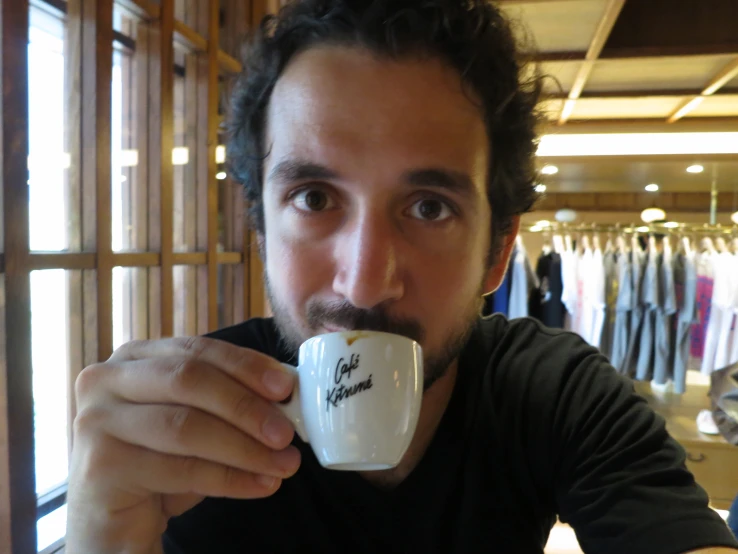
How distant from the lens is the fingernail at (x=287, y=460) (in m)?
0.55

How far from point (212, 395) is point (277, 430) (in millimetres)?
78

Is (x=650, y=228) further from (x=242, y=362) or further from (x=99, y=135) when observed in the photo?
(x=242, y=362)

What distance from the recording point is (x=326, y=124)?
76cm

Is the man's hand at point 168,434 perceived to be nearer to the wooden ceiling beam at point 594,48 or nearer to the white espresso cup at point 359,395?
the white espresso cup at point 359,395

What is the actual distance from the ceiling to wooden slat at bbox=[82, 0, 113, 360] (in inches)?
50.1

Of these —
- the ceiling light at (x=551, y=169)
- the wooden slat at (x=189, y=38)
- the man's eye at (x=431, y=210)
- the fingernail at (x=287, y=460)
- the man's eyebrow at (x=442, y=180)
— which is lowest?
the fingernail at (x=287, y=460)

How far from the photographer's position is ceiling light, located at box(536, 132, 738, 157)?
293 centimetres

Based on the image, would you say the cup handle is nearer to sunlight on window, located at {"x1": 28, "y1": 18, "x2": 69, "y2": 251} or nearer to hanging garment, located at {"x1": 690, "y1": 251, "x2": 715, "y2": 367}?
sunlight on window, located at {"x1": 28, "y1": 18, "x2": 69, "y2": 251}

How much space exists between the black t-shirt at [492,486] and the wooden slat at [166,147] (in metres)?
0.71

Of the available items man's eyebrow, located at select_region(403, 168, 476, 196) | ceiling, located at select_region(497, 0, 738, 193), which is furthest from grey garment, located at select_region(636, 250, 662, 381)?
man's eyebrow, located at select_region(403, 168, 476, 196)

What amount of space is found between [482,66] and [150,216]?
0.90m

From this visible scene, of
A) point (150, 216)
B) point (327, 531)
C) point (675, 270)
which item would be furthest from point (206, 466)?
point (675, 270)

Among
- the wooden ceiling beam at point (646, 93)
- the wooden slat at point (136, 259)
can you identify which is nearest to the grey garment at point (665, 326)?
the wooden ceiling beam at point (646, 93)

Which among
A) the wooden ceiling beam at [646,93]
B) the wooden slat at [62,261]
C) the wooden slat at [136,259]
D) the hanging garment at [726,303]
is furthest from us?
the hanging garment at [726,303]
